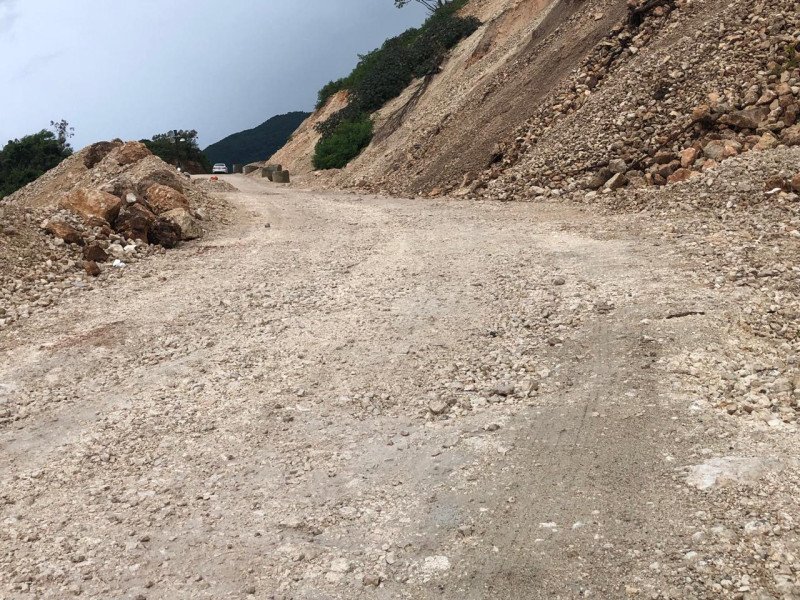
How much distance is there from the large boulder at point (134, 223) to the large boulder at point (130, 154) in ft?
24.5

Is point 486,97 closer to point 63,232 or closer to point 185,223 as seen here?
point 185,223

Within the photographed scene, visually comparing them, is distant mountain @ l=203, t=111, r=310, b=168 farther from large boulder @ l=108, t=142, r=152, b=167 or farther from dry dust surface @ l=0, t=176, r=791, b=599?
dry dust surface @ l=0, t=176, r=791, b=599

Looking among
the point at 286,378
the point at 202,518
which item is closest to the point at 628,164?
the point at 286,378

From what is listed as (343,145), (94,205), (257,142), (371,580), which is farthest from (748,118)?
(257,142)

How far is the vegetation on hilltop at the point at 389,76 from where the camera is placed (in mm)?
29078

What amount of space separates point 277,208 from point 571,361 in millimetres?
12089

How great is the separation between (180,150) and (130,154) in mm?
29533

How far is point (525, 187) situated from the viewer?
15.1 m

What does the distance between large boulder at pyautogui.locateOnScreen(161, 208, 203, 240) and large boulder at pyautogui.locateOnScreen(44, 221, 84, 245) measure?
1.85m

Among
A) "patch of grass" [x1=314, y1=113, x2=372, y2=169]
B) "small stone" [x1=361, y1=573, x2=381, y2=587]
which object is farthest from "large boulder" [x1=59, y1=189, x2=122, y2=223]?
"patch of grass" [x1=314, y1=113, x2=372, y2=169]

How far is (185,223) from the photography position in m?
13.1

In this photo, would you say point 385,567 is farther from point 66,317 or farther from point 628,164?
point 628,164

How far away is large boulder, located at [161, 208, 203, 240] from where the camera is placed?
513 inches

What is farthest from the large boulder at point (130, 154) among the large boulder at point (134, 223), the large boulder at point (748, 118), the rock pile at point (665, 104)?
the large boulder at point (748, 118)
